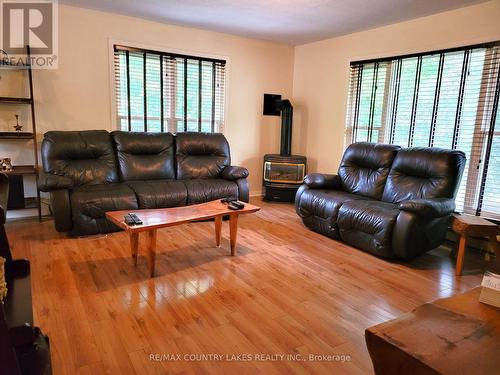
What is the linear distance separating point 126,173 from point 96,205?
0.83 metres

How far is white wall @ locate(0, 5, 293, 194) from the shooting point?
4.23m

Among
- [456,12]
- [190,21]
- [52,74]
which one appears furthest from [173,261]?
[456,12]

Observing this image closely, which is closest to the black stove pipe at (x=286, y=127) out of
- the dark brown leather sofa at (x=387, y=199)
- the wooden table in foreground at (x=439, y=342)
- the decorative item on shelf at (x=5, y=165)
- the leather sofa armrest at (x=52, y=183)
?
the dark brown leather sofa at (x=387, y=199)

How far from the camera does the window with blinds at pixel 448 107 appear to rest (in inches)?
141

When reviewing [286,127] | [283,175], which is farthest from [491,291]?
[286,127]

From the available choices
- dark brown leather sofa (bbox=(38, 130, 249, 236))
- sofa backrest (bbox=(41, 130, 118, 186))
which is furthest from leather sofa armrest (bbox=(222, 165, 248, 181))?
sofa backrest (bbox=(41, 130, 118, 186))

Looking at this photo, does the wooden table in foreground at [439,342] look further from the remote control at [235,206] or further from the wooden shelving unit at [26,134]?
the wooden shelving unit at [26,134]

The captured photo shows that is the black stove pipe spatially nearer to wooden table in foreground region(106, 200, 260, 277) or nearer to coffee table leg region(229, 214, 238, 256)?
wooden table in foreground region(106, 200, 260, 277)

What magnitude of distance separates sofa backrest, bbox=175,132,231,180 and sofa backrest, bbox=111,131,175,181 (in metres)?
0.12

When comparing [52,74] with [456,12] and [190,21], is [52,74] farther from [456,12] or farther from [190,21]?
[456,12]

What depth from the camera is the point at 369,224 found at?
3.33 meters

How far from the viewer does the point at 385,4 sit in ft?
12.0

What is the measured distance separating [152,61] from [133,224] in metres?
2.99

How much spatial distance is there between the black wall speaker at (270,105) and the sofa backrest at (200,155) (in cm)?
131
